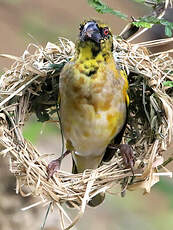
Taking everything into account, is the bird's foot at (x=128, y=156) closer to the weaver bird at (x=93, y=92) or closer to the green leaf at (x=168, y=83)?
the weaver bird at (x=93, y=92)

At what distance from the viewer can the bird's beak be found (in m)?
1.90

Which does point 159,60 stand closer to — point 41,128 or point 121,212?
point 41,128

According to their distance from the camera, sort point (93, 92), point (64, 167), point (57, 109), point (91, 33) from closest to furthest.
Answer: point (91, 33)
point (93, 92)
point (57, 109)
point (64, 167)

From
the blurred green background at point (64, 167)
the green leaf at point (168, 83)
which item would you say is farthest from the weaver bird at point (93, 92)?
Result: the blurred green background at point (64, 167)

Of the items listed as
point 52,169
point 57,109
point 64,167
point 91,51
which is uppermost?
point 91,51

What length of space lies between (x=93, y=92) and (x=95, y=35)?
22cm

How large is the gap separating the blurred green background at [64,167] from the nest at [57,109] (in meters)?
0.47

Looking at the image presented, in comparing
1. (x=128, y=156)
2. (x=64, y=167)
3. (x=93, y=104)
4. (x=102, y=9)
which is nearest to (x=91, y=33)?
(x=102, y=9)

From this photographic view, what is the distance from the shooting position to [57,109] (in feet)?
7.46

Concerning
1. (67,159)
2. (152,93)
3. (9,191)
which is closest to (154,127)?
(152,93)

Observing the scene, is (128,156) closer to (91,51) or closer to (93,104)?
(93,104)

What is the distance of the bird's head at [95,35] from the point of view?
191 cm

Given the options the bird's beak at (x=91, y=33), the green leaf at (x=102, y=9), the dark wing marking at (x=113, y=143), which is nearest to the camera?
the bird's beak at (x=91, y=33)

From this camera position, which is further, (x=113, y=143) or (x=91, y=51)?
(x=113, y=143)
